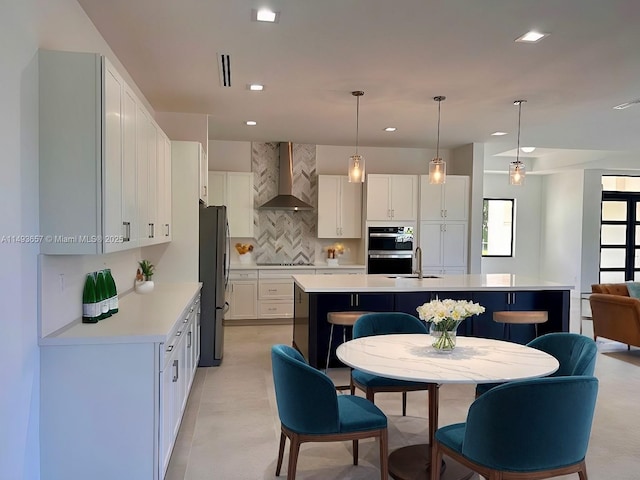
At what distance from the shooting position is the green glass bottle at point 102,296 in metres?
2.96

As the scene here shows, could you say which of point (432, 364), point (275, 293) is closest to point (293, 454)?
point (432, 364)

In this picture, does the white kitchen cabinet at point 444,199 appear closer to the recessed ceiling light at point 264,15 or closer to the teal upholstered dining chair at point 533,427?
the recessed ceiling light at point 264,15

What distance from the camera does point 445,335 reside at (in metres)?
2.62

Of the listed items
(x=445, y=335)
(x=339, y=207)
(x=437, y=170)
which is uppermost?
(x=437, y=170)

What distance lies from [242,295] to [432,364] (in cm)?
472

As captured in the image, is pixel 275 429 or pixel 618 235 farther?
pixel 618 235

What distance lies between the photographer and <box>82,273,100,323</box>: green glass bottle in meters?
2.82

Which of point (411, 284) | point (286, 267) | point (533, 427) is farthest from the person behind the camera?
point (286, 267)

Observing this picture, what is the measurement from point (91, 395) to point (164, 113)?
387cm

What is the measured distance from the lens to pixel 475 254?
23.5ft

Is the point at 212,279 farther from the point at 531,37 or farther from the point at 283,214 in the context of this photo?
the point at 531,37

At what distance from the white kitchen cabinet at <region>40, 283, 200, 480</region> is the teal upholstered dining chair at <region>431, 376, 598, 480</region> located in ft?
5.30

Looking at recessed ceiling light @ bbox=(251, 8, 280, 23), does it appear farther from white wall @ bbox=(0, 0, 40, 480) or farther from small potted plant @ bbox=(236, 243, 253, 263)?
Answer: small potted plant @ bbox=(236, 243, 253, 263)

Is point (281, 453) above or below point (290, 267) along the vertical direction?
below
